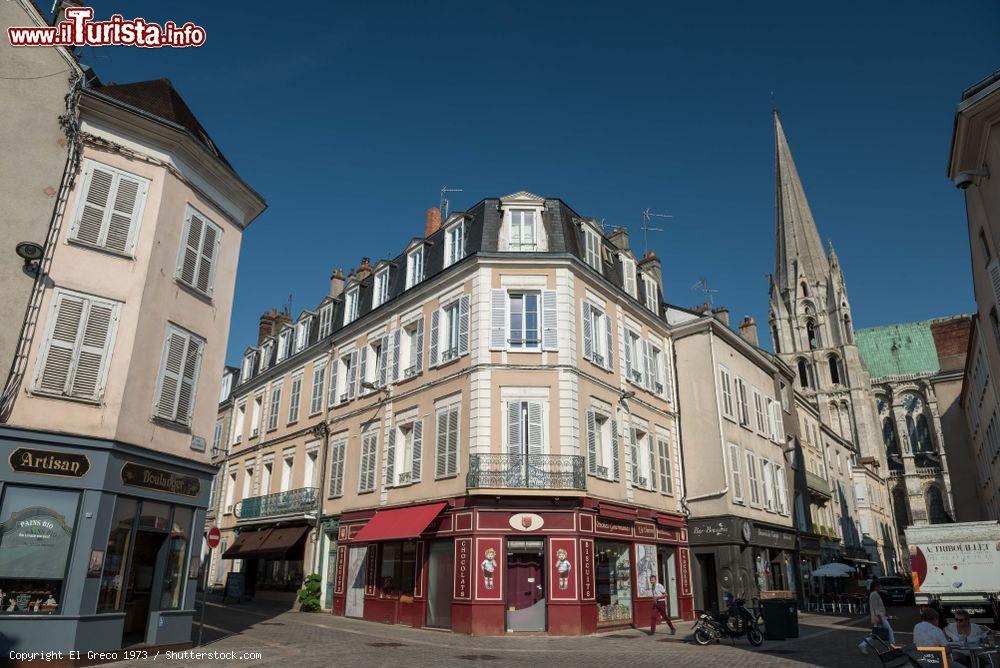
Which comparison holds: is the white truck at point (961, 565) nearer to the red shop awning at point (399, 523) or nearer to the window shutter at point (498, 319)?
the window shutter at point (498, 319)

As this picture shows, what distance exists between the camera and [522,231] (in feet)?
62.6

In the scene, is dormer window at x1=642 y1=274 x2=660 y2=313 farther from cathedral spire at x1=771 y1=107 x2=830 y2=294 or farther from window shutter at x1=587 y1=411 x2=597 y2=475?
cathedral spire at x1=771 y1=107 x2=830 y2=294

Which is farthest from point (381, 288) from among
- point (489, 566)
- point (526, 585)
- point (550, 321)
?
point (526, 585)

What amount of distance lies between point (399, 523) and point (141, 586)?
712 cm

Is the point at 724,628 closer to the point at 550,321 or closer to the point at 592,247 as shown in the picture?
the point at 550,321

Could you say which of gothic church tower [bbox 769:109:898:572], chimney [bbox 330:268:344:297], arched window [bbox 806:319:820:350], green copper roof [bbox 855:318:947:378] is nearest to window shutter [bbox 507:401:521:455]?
chimney [bbox 330:268:344:297]

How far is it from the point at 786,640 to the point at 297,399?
1951cm

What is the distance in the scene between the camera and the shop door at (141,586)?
37.3 feet

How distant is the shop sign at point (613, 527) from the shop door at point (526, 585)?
75.9 inches

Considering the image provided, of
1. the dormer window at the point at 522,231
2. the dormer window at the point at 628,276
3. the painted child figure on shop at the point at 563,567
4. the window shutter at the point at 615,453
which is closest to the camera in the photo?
the painted child figure on shop at the point at 563,567

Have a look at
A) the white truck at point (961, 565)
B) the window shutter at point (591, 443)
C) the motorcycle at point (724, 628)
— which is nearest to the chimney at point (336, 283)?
the window shutter at point (591, 443)

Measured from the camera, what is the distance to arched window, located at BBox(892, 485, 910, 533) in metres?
69.6

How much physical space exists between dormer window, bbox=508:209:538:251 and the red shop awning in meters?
7.80

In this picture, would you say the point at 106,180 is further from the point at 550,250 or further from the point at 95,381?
the point at 550,250
